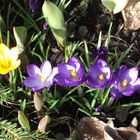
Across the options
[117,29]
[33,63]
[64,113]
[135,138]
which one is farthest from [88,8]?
[135,138]

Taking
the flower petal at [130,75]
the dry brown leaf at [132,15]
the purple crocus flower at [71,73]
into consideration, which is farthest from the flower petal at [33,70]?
the dry brown leaf at [132,15]

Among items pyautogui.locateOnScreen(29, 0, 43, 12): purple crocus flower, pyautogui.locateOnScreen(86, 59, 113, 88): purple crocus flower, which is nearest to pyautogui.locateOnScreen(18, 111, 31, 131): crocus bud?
pyautogui.locateOnScreen(86, 59, 113, 88): purple crocus flower

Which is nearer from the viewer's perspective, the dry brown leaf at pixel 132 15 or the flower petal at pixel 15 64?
the flower petal at pixel 15 64

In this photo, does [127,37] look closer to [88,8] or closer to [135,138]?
[88,8]

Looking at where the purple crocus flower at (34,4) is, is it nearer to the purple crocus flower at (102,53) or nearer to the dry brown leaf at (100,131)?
the purple crocus flower at (102,53)

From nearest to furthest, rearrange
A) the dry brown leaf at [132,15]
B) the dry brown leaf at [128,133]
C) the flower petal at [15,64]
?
the flower petal at [15,64]
the dry brown leaf at [128,133]
the dry brown leaf at [132,15]

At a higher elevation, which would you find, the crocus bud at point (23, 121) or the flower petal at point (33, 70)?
the flower petal at point (33, 70)

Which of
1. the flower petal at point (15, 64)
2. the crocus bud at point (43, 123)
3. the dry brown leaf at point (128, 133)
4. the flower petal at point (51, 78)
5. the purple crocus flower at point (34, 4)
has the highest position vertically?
the purple crocus flower at point (34, 4)
